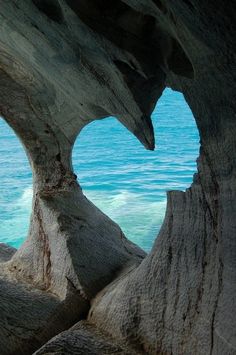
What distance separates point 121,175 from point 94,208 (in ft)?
Answer: 25.1

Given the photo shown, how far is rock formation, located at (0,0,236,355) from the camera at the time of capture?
6.18 ft

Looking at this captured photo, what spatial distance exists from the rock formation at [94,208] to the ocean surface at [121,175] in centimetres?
490

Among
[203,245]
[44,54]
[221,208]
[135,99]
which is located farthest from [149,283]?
[44,54]

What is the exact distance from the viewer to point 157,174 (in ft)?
37.9

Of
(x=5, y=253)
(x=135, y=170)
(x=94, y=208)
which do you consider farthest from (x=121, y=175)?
(x=94, y=208)

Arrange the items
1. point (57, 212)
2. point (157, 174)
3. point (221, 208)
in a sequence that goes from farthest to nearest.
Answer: point (157, 174)
point (57, 212)
point (221, 208)

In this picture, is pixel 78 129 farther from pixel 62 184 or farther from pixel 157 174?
pixel 157 174

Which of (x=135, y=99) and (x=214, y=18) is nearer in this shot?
(x=214, y=18)

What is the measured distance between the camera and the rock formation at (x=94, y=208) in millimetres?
1884

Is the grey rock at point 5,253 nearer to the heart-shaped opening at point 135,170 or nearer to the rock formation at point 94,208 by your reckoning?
the rock formation at point 94,208

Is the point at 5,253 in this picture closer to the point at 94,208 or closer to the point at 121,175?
the point at 94,208

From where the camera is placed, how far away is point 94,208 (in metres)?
3.91

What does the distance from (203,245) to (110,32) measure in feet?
3.39

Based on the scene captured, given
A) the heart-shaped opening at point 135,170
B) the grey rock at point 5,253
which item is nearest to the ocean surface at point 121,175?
the heart-shaped opening at point 135,170
